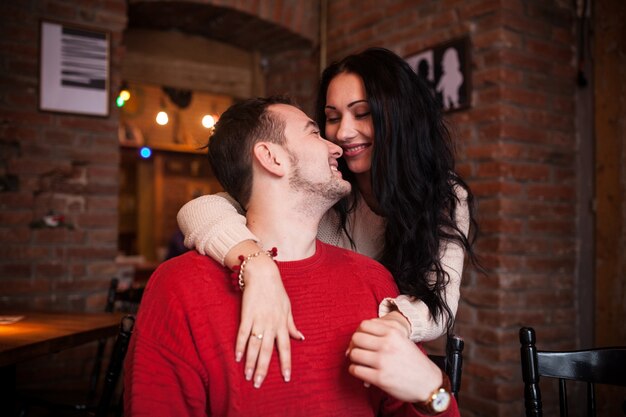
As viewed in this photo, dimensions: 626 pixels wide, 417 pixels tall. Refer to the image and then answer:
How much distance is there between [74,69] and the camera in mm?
2816

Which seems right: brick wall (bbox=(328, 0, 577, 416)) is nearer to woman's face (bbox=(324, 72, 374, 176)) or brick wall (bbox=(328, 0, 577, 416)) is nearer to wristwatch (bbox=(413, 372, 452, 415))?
woman's face (bbox=(324, 72, 374, 176))

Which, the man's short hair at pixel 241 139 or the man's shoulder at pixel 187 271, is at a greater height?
the man's short hair at pixel 241 139

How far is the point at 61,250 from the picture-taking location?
2.78 metres

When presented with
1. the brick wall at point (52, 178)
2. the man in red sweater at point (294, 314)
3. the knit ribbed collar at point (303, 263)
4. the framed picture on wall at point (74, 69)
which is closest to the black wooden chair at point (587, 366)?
the man in red sweater at point (294, 314)

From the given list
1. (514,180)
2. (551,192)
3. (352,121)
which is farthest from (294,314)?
(551,192)

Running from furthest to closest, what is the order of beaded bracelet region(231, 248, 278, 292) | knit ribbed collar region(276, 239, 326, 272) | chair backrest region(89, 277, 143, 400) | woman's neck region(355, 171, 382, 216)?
chair backrest region(89, 277, 143, 400), woman's neck region(355, 171, 382, 216), knit ribbed collar region(276, 239, 326, 272), beaded bracelet region(231, 248, 278, 292)

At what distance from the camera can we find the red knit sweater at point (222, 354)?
1.04m

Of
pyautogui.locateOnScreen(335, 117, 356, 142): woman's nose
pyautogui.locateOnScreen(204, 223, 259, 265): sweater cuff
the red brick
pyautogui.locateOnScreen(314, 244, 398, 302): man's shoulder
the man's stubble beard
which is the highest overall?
pyautogui.locateOnScreen(335, 117, 356, 142): woman's nose

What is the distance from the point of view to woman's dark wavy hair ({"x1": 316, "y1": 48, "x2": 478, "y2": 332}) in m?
1.53

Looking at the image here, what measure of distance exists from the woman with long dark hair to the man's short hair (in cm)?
6

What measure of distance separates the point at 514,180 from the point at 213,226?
175cm

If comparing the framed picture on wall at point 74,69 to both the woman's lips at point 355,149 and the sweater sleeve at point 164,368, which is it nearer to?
the woman's lips at point 355,149

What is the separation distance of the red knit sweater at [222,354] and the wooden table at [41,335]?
0.64m

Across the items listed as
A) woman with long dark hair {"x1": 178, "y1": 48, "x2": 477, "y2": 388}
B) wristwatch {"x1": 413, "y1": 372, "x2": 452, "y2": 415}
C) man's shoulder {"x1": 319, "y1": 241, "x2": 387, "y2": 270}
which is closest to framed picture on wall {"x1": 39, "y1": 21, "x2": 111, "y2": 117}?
woman with long dark hair {"x1": 178, "y1": 48, "x2": 477, "y2": 388}
